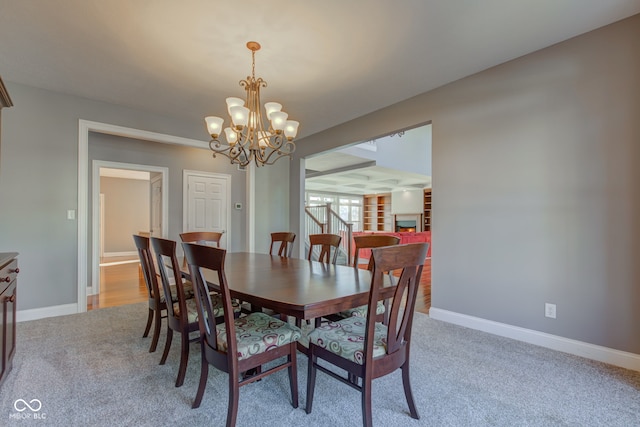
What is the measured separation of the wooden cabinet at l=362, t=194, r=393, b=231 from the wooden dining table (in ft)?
36.3

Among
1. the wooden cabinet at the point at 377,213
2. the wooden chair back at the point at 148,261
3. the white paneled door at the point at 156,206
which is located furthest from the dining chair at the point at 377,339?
the wooden cabinet at the point at 377,213

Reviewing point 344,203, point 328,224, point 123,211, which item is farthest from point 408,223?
point 123,211

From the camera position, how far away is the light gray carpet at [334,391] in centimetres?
155

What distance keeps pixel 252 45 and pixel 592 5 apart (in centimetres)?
244

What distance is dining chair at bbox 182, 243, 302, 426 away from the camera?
1.37 meters

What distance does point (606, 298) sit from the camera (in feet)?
7.17

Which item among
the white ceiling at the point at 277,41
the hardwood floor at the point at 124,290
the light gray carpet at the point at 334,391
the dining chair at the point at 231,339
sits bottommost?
the hardwood floor at the point at 124,290

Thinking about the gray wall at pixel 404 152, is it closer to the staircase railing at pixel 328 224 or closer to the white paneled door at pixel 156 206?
the staircase railing at pixel 328 224

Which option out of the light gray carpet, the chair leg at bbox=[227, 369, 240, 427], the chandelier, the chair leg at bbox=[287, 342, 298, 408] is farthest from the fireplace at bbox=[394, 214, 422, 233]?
the chair leg at bbox=[227, 369, 240, 427]

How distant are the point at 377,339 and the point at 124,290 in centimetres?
434

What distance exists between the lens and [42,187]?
320cm

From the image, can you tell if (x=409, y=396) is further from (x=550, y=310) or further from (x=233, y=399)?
(x=550, y=310)

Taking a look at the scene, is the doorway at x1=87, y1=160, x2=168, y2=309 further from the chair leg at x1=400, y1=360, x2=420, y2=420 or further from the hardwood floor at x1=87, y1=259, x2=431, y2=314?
the chair leg at x1=400, y1=360, x2=420, y2=420

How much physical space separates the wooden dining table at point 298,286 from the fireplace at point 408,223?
10032 mm
